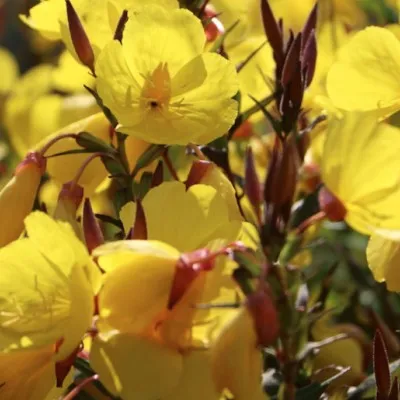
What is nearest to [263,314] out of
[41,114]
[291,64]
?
[291,64]

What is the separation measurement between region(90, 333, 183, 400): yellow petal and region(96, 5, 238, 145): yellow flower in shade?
285mm

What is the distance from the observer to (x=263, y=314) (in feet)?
2.89

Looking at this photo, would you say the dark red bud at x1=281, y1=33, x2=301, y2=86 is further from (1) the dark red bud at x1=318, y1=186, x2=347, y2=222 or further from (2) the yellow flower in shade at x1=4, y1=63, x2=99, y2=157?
(2) the yellow flower in shade at x1=4, y1=63, x2=99, y2=157

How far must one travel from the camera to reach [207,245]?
1.06 m

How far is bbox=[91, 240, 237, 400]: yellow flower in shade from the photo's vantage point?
1009 mm

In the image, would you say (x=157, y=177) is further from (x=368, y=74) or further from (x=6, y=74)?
(x=6, y=74)

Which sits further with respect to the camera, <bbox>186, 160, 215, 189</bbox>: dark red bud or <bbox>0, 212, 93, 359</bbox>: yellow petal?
<bbox>186, 160, 215, 189</bbox>: dark red bud

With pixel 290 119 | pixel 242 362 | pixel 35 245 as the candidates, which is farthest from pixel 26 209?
pixel 242 362

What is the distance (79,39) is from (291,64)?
0.27m

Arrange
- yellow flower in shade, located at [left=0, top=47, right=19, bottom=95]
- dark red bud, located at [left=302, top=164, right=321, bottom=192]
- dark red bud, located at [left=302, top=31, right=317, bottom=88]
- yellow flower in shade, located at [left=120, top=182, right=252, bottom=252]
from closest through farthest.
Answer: yellow flower in shade, located at [left=120, top=182, right=252, bottom=252], dark red bud, located at [left=302, top=31, right=317, bottom=88], dark red bud, located at [left=302, top=164, right=321, bottom=192], yellow flower in shade, located at [left=0, top=47, right=19, bottom=95]

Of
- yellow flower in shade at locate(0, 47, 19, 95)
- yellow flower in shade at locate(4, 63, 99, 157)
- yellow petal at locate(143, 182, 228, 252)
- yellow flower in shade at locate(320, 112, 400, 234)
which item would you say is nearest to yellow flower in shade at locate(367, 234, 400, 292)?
yellow flower in shade at locate(320, 112, 400, 234)

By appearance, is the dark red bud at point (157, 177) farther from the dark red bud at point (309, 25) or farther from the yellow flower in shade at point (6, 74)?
the yellow flower in shade at point (6, 74)

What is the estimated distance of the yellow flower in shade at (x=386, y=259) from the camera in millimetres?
1121

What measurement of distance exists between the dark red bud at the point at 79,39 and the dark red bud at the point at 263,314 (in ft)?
1.64
